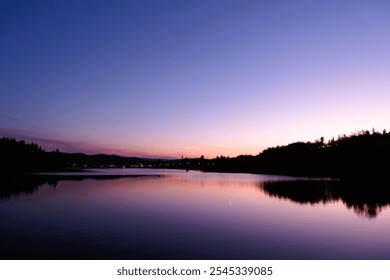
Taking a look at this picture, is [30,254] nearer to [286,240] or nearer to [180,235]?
[180,235]

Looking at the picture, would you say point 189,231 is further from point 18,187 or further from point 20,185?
point 20,185

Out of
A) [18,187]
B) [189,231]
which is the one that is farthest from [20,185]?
[189,231]

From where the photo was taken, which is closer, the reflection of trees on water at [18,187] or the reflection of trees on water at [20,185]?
the reflection of trees on water at [18,187]

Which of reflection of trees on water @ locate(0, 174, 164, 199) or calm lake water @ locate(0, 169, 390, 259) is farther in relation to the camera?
reflection of trees on water @ locate(0, 174, 164, 199)

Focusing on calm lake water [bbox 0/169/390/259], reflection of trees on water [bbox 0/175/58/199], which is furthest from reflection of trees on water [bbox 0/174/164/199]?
calm lake water [bbox 0/169/390/259]

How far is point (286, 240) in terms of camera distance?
Result: 2548 cm

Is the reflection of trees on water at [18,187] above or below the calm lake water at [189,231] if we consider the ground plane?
above

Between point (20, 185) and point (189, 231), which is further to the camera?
point (20, 185)

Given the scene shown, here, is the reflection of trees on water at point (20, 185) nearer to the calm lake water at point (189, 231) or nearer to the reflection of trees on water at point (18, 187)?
the reflection of trees on water at point (18, 187)

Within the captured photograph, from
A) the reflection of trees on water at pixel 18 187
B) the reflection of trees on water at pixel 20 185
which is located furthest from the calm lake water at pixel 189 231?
the reflection of trees on water at pixel 20 185

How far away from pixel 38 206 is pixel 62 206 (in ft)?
8.81

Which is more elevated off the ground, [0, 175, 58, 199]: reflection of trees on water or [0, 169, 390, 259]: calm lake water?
[0, 175, 58, 199]: reflection of trees on water

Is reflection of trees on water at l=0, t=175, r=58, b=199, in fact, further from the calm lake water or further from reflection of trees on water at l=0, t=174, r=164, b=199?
the calm lake water
